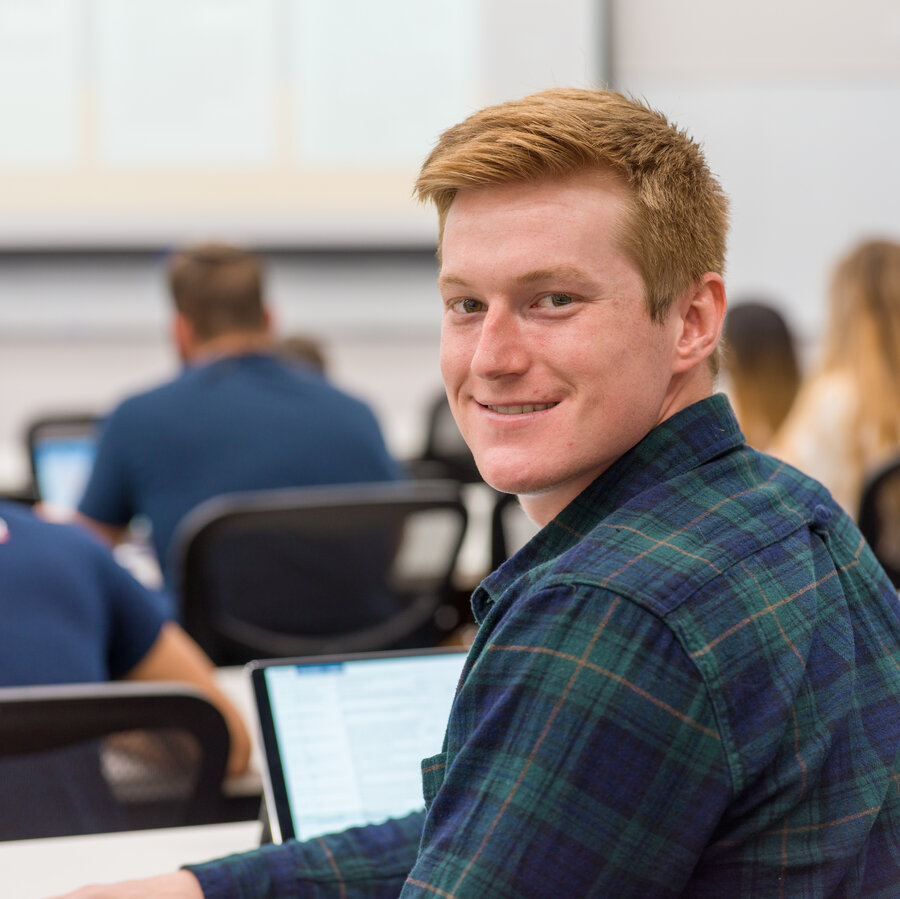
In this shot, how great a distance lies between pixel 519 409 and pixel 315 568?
1.69 meters

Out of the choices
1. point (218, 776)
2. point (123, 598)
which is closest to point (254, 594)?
point (123, 598)

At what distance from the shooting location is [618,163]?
3.06 ft

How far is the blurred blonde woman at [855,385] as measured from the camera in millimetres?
3383

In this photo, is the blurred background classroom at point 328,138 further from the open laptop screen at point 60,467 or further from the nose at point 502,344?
the nose at point 502,344

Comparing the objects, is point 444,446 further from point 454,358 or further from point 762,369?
point 454,358

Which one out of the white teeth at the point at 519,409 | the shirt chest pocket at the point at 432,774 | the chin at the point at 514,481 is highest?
the white teeth at the point at 519,409

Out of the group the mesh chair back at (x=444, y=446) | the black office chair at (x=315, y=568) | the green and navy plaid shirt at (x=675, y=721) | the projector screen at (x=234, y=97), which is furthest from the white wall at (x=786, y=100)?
the green and navy plaid shirt at (x=675, y=721)

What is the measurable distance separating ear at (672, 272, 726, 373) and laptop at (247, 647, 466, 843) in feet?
1.37

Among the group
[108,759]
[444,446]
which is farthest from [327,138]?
[108,759]

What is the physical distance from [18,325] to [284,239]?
Answer: 141cm

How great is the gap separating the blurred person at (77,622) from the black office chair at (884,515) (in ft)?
4.67

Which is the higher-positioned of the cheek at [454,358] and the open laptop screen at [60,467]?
the cheek at [454,358]

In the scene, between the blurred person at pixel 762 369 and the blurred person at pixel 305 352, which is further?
the blurred person at pixel 305 352

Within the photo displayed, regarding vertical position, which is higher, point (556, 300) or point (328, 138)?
point (556, 300)
